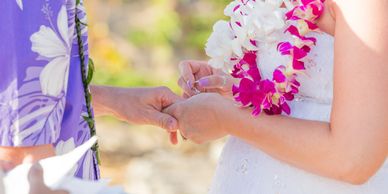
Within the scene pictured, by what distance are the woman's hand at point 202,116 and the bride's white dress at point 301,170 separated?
0.41ft

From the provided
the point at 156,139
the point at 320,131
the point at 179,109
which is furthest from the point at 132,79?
the point at 320,131

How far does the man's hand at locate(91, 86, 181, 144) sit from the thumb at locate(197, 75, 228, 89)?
0.31 ft

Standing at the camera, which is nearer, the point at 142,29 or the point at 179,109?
the point at 179,109

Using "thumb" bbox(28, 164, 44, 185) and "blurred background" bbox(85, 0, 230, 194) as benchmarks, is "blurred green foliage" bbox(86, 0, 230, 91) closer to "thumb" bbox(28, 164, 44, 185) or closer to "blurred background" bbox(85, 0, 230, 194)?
"blurred background" bbox(85, 0, 230, 194)

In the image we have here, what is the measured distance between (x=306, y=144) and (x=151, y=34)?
5.42 meters

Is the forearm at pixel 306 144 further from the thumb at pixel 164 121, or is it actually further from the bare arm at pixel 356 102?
the thumb at pixel 164 121

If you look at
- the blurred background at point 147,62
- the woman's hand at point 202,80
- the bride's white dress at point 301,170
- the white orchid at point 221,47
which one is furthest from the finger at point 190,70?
the blurred background at point 147,62

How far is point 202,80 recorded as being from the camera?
8.12 ft

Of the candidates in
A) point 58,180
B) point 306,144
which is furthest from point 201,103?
point 58,180

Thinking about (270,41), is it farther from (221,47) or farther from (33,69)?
(33,69)

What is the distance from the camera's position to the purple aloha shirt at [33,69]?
1.70 metres

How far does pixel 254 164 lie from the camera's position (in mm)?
2314

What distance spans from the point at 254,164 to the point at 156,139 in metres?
4.31

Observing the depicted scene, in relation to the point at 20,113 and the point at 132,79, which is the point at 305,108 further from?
the point at 132,79
